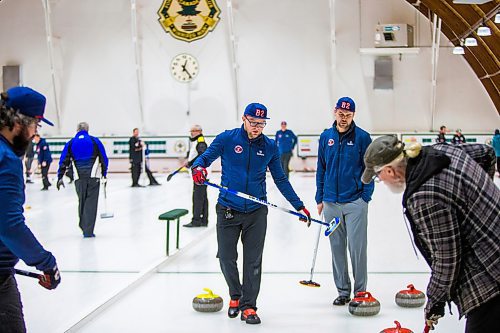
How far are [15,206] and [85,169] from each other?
22.6ft

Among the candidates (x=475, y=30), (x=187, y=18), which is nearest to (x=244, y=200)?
(x=475, y=30)

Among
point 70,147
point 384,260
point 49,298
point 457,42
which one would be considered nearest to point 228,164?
point 49,298

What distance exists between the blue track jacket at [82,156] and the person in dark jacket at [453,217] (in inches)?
279

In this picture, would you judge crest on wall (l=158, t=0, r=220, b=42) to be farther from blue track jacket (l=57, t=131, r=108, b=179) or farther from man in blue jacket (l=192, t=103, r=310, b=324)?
man in blue jacket (l=192, t=103, r=310, b=324)

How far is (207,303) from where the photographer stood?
5.39 metres

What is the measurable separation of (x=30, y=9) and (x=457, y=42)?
15.1 metres

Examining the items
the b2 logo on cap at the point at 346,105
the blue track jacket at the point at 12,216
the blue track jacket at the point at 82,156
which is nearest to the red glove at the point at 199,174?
the b2 logo on cap at the point at 346,105

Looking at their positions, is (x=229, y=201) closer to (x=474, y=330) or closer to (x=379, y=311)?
(x=379, y=311)

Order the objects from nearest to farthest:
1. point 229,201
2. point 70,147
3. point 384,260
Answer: point 229,201 → point 384,260 → point 70,147

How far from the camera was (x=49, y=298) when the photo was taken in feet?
18.9

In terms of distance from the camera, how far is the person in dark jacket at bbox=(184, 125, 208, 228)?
9859 millimetres

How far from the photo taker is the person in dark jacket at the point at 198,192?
32.3ft

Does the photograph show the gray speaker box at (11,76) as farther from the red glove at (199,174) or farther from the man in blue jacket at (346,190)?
the man in blue jacket at (346,190)

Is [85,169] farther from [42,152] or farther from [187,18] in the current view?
[187,18]
